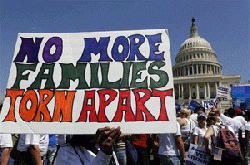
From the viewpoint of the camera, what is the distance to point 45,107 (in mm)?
2146

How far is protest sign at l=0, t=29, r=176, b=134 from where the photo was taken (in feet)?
6.76

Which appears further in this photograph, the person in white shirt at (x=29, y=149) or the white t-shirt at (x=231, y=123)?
the white t-shirt at (x=231, y=123)

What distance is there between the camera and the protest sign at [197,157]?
3.81 metres

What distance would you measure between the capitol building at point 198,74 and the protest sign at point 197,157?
5934 centimetres

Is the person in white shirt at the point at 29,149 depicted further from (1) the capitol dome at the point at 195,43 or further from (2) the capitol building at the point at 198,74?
(1) the capitol dome at the point at 195,43

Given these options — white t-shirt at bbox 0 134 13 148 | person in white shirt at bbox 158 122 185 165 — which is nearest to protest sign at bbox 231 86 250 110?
person in white shirt at bbox 158 122 185 165

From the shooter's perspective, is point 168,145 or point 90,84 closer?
point 90,84

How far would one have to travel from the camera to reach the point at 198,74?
230 feet

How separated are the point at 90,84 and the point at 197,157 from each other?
2505 millimetres

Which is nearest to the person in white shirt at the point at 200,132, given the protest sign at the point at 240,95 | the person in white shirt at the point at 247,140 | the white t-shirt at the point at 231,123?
the white t-shirt at the point at 231,123

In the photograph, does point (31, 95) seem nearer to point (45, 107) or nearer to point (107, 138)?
point (45, 107)

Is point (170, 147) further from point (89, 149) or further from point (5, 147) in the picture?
point (5, 147)

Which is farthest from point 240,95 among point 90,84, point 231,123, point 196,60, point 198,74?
point 196,60

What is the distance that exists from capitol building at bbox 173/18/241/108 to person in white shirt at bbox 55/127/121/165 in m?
61.7
